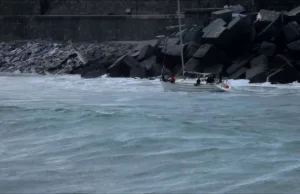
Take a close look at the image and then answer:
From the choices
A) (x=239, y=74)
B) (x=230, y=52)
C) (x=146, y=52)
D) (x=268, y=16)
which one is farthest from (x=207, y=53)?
(x=146, y=52)

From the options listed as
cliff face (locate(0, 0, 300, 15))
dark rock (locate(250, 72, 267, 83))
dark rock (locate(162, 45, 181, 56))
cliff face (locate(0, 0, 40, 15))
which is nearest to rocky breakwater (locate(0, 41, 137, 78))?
cliff face (locate(0, 0, 40, 15))

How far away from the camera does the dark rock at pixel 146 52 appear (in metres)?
31.4

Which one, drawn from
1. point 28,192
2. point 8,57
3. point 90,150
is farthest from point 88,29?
point 28,192

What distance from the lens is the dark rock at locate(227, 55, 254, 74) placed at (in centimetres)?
2784

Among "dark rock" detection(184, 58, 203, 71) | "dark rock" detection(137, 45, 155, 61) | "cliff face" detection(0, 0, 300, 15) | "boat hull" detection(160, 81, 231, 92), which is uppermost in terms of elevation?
"cliff face" detection(0, 0, 300, 15)

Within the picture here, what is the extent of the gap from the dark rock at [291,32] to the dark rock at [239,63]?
1.62 m

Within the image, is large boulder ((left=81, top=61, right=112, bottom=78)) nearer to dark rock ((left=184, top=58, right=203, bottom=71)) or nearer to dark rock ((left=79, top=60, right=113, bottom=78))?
dark rock ((left=79, top=60, right=113, bottom=78))

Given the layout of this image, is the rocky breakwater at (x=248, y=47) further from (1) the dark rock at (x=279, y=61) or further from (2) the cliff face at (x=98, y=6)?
(2) the cliff face at (x=98, y=6)

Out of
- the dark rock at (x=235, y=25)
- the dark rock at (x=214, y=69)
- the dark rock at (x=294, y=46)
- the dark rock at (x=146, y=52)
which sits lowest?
the dark rock at (x=214, y=69)

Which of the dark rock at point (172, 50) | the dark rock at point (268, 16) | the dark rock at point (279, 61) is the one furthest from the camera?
the dark rock at point (172, 50)

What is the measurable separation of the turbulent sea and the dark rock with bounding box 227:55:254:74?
557 centimetres

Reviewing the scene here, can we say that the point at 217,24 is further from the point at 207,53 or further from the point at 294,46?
the point at 294,46

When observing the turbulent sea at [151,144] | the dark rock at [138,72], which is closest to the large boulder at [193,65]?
the dark rock at [138,72]

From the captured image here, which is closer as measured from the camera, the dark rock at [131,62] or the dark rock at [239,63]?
the dark rock at [239,63]
